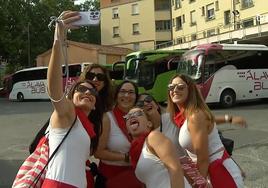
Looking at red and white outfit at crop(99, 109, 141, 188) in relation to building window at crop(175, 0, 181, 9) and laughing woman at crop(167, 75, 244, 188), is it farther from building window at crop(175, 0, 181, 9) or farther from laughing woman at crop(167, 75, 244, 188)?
building window at crop(175, 0, 181, 9)

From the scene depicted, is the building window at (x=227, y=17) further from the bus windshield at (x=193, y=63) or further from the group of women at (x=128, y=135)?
the group of women at (x=128, y=135)

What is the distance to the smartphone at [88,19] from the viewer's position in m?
3.06

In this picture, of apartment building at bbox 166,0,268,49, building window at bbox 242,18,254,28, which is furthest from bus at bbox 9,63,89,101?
building window at bbox 242,18,254,28

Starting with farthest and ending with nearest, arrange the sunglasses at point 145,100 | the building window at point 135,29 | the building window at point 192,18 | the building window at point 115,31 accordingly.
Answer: the building window at point 115,31 < the building window at point 135,29 < the building window at point 192,18 < the sunglasses at point 145,100

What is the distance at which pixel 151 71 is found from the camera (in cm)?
2552

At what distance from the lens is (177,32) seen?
195 ft

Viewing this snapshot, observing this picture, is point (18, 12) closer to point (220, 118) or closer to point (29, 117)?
point (29, 117)

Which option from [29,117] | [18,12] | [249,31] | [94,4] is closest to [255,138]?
[29,117]

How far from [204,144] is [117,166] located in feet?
2.58

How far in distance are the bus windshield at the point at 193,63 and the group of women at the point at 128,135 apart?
1760 centimetres

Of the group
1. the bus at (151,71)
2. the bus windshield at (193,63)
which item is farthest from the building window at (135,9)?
the bus windshield at (193,63)

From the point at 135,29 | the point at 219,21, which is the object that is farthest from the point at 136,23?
the point at 219,21

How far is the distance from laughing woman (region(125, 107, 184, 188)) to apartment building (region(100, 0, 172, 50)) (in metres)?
62.1

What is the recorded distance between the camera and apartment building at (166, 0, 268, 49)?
33.9m
